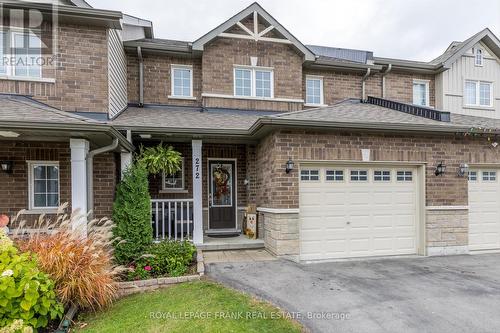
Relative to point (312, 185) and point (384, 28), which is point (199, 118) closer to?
point (312, 185)

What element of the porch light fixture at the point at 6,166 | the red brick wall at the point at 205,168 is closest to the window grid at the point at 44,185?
the porch light fixture at the point at 6,166

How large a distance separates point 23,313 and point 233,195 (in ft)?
20.3

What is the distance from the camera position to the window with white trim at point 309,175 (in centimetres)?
711

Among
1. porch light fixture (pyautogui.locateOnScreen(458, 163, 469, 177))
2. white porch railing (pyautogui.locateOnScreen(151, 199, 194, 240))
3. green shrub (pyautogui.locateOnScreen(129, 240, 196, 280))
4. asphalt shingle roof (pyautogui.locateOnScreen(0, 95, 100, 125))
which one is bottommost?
green shrub (pyautogui.locateOnScreen(129, 240, 196, 280))

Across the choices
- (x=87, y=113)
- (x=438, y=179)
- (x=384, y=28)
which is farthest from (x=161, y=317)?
(x=384, y=28)

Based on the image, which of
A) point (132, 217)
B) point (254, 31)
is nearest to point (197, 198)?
point (132, 217)

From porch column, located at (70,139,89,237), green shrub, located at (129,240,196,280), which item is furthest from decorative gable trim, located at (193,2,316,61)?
green shrub, located at (129,240,196,280)

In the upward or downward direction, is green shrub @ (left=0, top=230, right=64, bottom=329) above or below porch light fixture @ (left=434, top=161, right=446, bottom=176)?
below

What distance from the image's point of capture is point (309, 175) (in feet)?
23.5

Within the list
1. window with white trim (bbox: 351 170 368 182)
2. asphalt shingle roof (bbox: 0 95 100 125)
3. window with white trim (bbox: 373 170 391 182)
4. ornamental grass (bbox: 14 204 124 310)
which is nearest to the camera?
ornamental grass (bbox: 14 204 124 310)

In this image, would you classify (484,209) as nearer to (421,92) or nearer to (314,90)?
(421,92)

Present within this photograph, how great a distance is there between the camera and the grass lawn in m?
3.89

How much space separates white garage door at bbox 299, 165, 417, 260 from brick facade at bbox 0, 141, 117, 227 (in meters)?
4.61

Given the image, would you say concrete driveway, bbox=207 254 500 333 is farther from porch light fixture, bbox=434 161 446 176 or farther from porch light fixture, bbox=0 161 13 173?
porch light fixture, bbox=0 161 13 173
